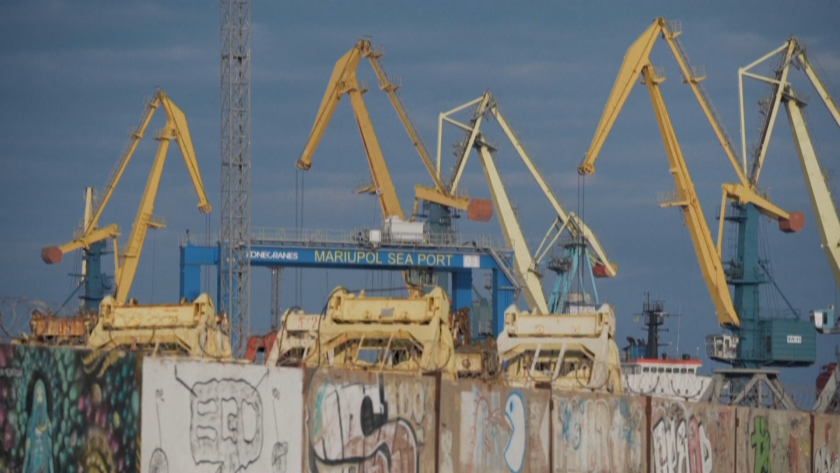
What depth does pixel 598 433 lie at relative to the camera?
40.2m

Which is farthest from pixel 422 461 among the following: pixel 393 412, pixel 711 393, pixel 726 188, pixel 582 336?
pixel 726 188

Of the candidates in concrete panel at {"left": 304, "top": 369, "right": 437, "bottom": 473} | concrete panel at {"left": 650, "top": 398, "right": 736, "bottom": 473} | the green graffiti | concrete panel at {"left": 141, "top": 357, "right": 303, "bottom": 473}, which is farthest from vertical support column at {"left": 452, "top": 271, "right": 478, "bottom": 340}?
concrete panel at {"left": 141, "top": 357, "right": 303, "bottom": 473}

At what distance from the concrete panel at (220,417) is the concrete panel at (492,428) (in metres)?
5.44

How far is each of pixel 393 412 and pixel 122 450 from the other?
7688 millimetres

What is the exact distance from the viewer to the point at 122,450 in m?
24.2

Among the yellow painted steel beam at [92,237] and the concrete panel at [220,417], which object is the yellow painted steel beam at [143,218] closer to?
the yellow painted steel beam at [92,237]

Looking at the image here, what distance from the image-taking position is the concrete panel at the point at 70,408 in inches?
952

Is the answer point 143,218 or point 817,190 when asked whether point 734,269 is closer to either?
point 817,190

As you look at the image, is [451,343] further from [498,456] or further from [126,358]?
[126,358]

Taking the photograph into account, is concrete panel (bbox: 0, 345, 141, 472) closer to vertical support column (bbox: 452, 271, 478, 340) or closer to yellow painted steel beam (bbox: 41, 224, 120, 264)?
vertical support column (bbox: 452, 271, 478, 340)

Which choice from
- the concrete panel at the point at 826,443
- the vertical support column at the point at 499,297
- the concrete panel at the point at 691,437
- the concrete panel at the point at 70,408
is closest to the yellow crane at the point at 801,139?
the vertical support column at the point at 499,297

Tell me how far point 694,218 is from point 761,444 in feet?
128

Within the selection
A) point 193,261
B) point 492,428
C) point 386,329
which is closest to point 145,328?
point 386,329

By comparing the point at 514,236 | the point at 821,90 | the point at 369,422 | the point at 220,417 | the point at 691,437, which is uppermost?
the point at 821,90
